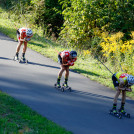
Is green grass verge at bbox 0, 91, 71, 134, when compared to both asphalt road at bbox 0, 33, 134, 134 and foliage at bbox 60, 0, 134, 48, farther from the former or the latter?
foliage at bbox 60, 0, 134, 48

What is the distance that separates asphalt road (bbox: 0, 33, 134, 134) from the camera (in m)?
6.82

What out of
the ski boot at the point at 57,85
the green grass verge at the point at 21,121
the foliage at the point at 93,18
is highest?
the foliage at the point at 93,18

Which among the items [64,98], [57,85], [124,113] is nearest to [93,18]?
[57,85]

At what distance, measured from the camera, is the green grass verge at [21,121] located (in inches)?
222

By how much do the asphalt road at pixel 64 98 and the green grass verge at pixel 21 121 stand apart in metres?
0.39

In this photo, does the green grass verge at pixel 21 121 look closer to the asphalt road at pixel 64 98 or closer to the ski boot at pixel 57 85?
the asphalt road at pixel 64 98

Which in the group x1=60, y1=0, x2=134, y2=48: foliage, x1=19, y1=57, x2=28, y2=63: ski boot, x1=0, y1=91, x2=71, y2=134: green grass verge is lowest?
x1=0, y1=91, x2=71, y2=134: green grass verge

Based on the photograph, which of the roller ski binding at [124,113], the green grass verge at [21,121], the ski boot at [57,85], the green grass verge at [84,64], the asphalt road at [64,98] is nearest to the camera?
the green grass verge at [21,121]

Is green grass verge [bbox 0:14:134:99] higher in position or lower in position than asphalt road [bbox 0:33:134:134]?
higher

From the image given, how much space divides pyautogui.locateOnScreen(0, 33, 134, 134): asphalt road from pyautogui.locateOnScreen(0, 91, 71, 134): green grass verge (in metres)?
0.39

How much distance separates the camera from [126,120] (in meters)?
7.58

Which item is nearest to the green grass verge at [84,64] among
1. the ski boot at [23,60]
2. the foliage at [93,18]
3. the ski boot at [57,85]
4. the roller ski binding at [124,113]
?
the ski boot at [23,60]

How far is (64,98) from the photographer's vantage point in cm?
839

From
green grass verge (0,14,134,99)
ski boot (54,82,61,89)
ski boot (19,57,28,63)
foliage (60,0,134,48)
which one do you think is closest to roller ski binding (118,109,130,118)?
green grass verge (0,14,134,99)
